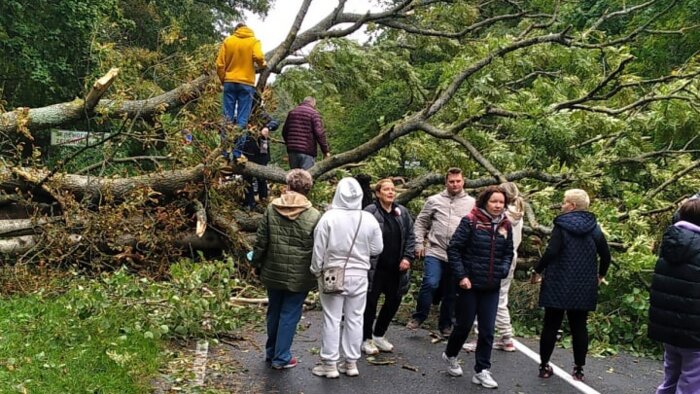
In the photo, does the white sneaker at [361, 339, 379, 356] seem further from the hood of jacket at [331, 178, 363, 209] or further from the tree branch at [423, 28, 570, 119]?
the tree branch at [423, 28, 570, 119]

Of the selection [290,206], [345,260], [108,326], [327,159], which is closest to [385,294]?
[345,260]

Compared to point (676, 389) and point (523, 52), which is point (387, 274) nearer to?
point (676, 389)

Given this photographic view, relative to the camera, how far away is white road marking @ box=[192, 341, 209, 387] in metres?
4.77

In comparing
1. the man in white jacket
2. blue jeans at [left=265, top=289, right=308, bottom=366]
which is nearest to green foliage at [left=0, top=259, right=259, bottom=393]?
blue jeans at [left=265, top=289, right=308, bottom=366]

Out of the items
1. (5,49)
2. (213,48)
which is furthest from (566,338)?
(5,49)

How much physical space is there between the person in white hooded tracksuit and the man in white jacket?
1.06 metres

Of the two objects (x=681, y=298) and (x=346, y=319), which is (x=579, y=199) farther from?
(x=346, y=319)

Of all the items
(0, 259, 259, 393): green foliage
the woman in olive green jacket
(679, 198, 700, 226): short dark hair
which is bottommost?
(0, 259, 259, 393): green foliage

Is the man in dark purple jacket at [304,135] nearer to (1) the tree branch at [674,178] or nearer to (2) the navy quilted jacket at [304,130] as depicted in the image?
(2) the navy quilted jacket at [304,130]

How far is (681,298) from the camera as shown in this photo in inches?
164

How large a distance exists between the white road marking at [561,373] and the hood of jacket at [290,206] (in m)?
2.62

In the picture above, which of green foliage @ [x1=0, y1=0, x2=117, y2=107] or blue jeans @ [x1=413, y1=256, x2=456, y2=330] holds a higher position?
green foliage @ [x1=0, y1=0, x2=117, y2=107]

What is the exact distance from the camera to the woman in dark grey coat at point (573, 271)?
508 centimetres

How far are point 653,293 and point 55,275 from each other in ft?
19.6
